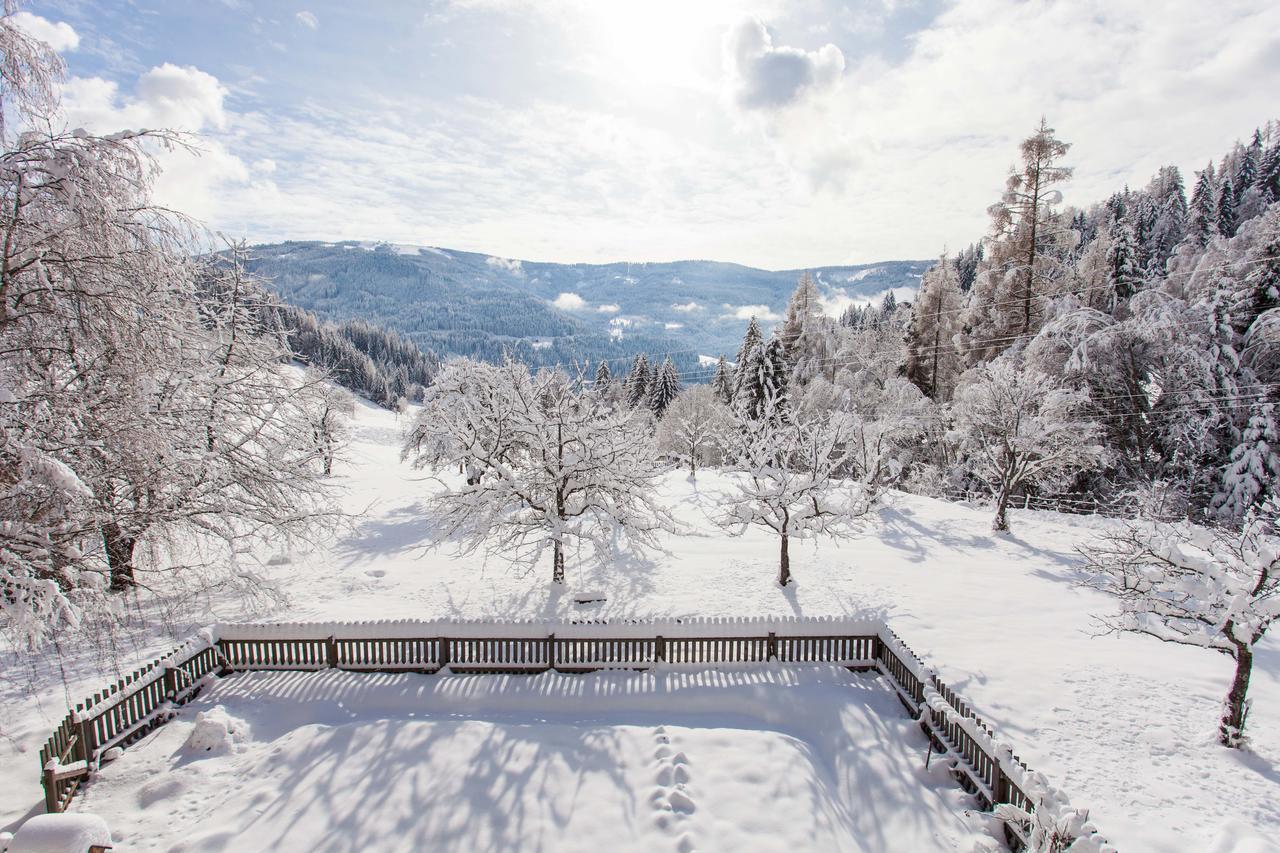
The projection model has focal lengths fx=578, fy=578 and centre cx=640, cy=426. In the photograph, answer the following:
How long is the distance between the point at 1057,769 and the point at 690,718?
18.7 feet

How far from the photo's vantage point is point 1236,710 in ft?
30.4

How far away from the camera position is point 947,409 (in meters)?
30.1

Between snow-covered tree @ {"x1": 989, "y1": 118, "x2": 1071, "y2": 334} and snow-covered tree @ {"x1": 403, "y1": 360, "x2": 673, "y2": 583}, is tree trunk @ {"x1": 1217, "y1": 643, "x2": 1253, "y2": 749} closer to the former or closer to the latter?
snow-covered tree @ {"x1": 403, "y1": 360, "x2": 673, "y2": 583}

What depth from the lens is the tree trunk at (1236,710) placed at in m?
9.04

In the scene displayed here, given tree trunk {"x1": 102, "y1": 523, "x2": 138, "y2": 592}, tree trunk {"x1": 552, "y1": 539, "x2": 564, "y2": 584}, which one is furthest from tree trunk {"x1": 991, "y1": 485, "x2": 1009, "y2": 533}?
tree trunk {"x1": 102, "y1": 523, "x2": 138, "y2": 592}

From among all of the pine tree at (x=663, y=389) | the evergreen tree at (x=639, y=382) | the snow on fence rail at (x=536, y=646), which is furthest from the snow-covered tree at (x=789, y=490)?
the evergreen tree at (x=639, y=382)

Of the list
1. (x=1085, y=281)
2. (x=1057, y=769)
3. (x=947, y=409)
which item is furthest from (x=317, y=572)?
(x=1085, y=281)

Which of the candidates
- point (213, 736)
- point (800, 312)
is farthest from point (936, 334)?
point (213, 736)

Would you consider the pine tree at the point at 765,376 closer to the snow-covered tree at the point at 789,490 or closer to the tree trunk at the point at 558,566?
the snow-covered tree at the point at 789,490

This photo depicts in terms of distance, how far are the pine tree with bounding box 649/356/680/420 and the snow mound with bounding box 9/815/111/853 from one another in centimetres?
5755

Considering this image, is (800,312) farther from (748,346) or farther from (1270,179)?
(1270,179)

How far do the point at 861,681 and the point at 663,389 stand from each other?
182 ft

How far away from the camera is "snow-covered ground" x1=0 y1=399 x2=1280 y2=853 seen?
8.14 m

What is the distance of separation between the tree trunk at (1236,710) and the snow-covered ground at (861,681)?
28 cm
